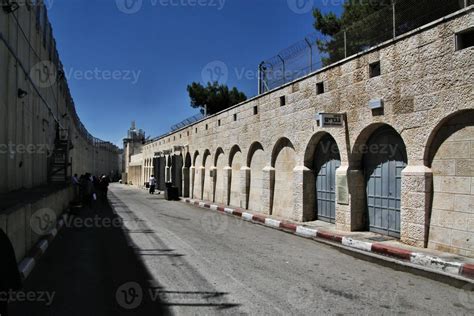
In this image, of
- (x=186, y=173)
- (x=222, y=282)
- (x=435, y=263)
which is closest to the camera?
(x=222, y=282)

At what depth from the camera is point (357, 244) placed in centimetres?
933

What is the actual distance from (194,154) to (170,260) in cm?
1961

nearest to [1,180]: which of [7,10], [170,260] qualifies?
[7,10]

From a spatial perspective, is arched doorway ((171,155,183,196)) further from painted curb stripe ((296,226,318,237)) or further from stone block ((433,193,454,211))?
stone block ((433,193,454,211))

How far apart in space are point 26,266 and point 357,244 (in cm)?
658

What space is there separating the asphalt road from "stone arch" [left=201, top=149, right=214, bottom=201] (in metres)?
13.4

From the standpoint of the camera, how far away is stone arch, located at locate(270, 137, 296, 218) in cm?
1455

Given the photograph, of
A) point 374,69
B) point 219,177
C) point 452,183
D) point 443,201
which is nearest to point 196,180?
point 219,177

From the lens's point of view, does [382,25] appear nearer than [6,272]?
No

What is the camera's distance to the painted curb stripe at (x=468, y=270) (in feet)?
21.8

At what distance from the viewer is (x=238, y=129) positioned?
1930cm

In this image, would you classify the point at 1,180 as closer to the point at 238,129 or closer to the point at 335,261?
the point at 335,261

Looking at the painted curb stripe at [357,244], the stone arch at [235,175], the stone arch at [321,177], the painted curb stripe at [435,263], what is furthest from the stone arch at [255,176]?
the painted curb stripe at [435,263]

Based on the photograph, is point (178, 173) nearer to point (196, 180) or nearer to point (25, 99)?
point (196, 180)
